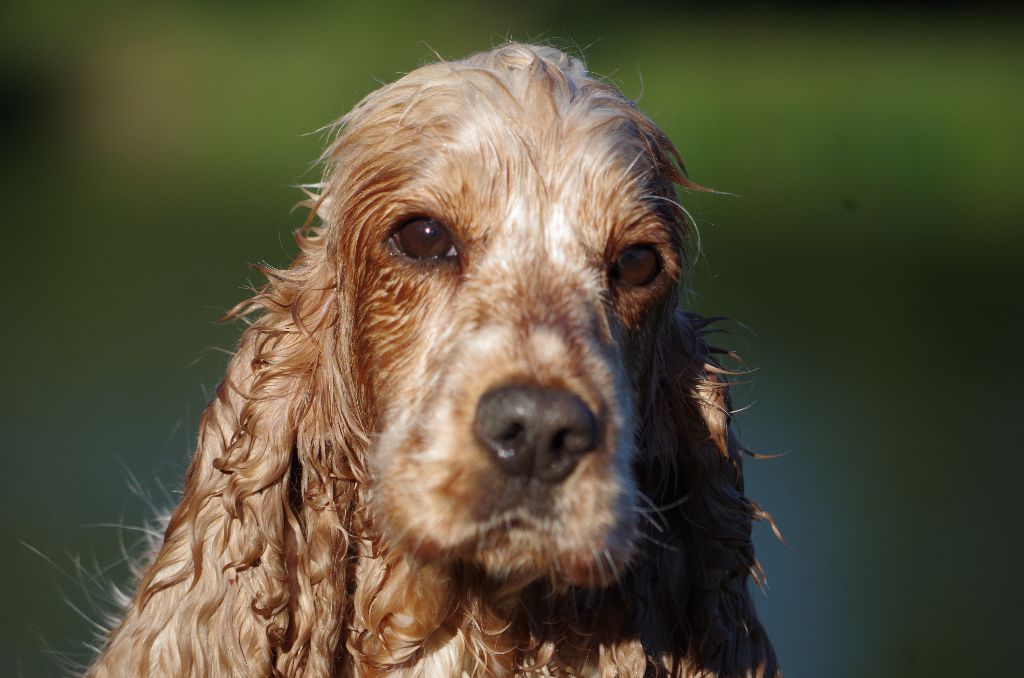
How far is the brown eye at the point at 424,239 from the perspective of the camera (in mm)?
3016

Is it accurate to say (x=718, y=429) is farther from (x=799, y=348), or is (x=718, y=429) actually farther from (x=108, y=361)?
(x=799, y=348)

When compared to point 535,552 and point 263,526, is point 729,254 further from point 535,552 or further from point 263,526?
point 535,552

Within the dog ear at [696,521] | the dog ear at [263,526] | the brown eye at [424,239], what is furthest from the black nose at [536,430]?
the dog ear at [696,521]

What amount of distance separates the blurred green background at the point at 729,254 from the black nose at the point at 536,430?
4.34ft

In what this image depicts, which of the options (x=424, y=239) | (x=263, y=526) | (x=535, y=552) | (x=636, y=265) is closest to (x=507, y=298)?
(x=424, y=239)

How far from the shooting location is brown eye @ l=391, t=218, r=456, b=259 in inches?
119

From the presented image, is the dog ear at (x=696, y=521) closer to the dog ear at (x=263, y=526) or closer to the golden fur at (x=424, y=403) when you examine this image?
the golden fur at (x=424, y=403)

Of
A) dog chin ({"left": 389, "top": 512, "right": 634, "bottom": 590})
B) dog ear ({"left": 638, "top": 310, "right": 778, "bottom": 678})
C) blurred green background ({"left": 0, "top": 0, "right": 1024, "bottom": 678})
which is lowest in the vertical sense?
blurred green background ({"left": 0, "top": 0, "right": 1024, "bottom": 678})

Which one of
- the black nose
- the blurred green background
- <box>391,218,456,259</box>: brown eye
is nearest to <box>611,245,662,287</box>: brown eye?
<box>391,218,456,259</box>: brown eye

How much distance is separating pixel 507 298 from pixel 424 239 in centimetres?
27

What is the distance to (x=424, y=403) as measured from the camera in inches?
111

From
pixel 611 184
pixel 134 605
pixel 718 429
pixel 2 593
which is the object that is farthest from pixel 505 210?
pixel 2 593

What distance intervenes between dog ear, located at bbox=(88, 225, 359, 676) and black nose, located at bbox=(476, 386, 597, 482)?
68cm

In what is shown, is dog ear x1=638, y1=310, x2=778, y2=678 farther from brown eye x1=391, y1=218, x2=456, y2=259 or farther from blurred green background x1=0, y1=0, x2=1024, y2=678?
blurred green background x1=0, y1=0, x2=1024, y2=678
